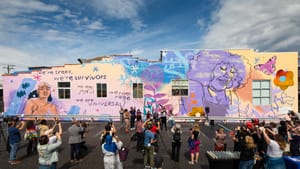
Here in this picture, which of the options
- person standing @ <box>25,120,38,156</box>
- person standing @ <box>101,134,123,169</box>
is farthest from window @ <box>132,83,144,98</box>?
person standing @ <box>101,134,123,169</box>

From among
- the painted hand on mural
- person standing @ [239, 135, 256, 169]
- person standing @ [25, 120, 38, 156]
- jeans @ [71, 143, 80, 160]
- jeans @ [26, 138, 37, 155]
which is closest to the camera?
person standing @ [239, 135, 256, 169]

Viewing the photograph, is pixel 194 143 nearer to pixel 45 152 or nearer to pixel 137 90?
pixel 45 152

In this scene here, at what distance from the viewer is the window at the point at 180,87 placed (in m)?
16.8

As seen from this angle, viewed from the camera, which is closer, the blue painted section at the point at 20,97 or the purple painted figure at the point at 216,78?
the purple painted figure at the point at 216,78

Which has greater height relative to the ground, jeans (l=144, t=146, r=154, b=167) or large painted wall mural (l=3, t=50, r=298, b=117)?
large painted wall mural (l=3, t=50, r=298, b=117)

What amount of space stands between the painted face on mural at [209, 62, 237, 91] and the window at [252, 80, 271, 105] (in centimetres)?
243

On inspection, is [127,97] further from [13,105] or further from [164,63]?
[13,105]

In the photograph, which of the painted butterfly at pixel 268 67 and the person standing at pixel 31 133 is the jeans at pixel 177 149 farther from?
the painted butterfly at pixel 268 67

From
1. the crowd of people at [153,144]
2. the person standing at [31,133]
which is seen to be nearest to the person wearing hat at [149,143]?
the crowd of people at [153,144]

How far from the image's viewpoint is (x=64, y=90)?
56.7 ft

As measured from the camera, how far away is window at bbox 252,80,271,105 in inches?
649

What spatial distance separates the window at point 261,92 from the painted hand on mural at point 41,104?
2097cm

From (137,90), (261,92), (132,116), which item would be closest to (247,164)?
(132,116)

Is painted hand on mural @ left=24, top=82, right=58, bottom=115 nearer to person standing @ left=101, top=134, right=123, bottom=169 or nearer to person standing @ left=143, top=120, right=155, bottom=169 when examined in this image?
person standing @ left=143, top=120, right=155, bottom=169
